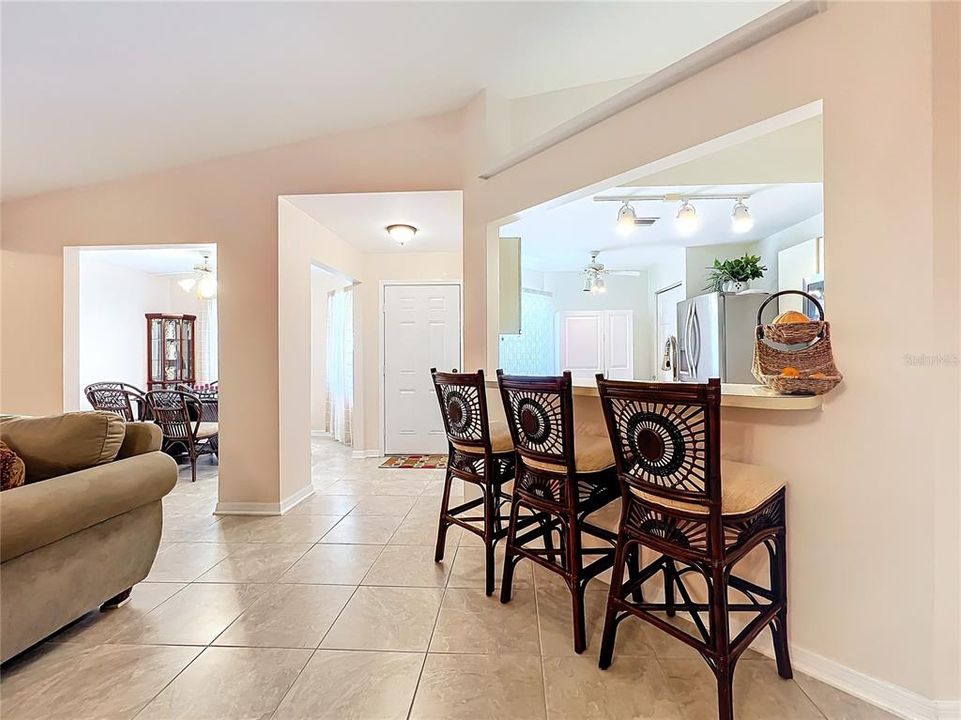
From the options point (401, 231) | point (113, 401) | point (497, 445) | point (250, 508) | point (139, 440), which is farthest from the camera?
point (113, 401)

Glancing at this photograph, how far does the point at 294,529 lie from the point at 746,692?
260cm

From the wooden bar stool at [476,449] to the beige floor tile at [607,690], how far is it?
2.02 feet

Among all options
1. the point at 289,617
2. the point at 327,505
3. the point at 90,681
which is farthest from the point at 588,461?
the point at 327,505

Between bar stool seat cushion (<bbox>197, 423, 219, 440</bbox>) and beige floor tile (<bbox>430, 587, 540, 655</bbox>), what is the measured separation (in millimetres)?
3551

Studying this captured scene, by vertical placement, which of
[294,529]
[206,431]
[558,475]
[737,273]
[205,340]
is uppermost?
[737,273]

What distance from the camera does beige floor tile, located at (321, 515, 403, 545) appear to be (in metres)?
2.84

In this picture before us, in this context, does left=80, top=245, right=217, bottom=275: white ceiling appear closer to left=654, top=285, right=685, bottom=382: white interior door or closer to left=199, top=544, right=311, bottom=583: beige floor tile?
left=199, top=544, right=311, bottom=583: beige floor tile

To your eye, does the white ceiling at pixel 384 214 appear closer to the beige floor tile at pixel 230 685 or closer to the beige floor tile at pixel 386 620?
the beige floor tile at pixel 386 620

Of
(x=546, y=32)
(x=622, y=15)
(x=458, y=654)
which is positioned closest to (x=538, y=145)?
(x=546, y=32)

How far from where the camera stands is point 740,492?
4.75 ft

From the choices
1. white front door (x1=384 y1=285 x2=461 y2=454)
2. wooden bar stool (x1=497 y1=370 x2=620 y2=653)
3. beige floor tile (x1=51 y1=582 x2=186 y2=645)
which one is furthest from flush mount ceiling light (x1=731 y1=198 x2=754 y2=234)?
beige floor tile (x1=51 y1=582 x2=186 y2=645)

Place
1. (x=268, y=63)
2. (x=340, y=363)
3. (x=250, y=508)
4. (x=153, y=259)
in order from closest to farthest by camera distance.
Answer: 1. (x=268, y=63)
2. (x=250, y=508)
3. (x=153, y=259)
4. (x=340, y=363)

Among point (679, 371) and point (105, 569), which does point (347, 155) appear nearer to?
point (105, 569)

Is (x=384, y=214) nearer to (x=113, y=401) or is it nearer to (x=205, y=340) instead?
(x=113, y=401)
